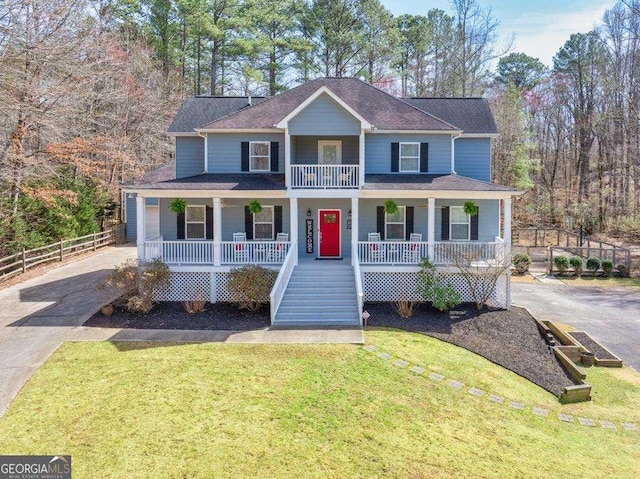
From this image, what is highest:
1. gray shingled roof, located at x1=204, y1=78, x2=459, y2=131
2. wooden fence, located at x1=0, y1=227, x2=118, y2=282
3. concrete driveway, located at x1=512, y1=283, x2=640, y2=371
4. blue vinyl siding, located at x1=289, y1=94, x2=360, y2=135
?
gray shingled roof, located at x1=204, y1=78, x2=459, y2=131

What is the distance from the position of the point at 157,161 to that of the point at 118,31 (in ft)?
31.4

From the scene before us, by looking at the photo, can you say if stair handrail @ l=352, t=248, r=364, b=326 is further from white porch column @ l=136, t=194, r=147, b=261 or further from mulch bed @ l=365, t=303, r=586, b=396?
white porch column @ l=136, t=194, r=147, b=261

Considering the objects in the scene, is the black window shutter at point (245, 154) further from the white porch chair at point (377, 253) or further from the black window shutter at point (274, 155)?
the white porch chair at point (377, 253)

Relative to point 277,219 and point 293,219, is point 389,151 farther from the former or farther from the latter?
point 277,219

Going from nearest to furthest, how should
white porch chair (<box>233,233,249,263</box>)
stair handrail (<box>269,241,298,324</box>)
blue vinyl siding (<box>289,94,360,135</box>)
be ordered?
stair handrail (<box>269,241,298,324</box>) → white porch chair (<box>233,233,249,263</box>) → blue vinyl siding (<box>289,94,360,135</box>)

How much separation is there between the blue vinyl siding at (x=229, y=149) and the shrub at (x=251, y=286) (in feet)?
17.1

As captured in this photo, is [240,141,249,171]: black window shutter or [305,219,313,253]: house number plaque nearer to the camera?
[240,141,249,171]: black window shutter

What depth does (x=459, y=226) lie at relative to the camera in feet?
56.9

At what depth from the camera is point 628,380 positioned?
35.6ft

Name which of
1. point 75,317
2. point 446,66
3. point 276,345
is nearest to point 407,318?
point 276,345

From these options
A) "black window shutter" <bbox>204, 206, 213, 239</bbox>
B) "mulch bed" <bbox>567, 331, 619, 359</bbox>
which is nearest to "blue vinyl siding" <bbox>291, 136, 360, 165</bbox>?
"black window shutter" <bbox>204, 206, 213, 239</bbox>

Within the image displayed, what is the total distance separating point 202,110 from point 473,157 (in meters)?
13.0

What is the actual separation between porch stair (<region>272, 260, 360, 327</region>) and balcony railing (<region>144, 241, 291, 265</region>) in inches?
42.4

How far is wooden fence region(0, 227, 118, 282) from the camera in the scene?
726 inches
